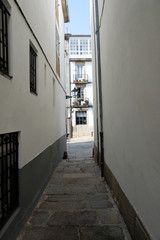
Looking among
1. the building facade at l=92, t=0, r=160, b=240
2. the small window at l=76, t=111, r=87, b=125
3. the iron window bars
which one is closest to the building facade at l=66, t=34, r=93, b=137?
the small window at l=76, t=111, r=87, b=125

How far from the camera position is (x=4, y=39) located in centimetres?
296

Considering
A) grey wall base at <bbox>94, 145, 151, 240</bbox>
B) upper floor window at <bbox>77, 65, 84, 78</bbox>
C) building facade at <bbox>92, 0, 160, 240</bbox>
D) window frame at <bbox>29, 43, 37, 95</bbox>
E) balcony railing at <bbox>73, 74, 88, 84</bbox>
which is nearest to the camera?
building facade at <bbox>92, 0, 160, 240</bbox>

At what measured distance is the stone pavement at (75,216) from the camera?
3.05 m

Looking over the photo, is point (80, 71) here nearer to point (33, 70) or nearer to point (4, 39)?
point (33, 70)

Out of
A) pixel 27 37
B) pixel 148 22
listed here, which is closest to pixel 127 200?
pixel 148 22

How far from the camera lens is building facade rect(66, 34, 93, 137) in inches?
1089

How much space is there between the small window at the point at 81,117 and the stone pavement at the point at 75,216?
2237 cm

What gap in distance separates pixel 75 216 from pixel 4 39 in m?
3.41

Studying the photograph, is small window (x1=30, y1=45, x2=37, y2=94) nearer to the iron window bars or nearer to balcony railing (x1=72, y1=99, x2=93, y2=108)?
the iron window bars

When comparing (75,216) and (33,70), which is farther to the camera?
(33,70)

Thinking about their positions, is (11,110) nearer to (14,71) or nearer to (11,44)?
(14,71)

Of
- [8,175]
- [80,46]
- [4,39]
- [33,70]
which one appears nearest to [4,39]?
[4,39]

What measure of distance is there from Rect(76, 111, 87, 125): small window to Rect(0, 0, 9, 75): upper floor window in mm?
24985

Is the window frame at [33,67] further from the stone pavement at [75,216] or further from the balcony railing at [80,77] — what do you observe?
the balcony railing at [80,77]
